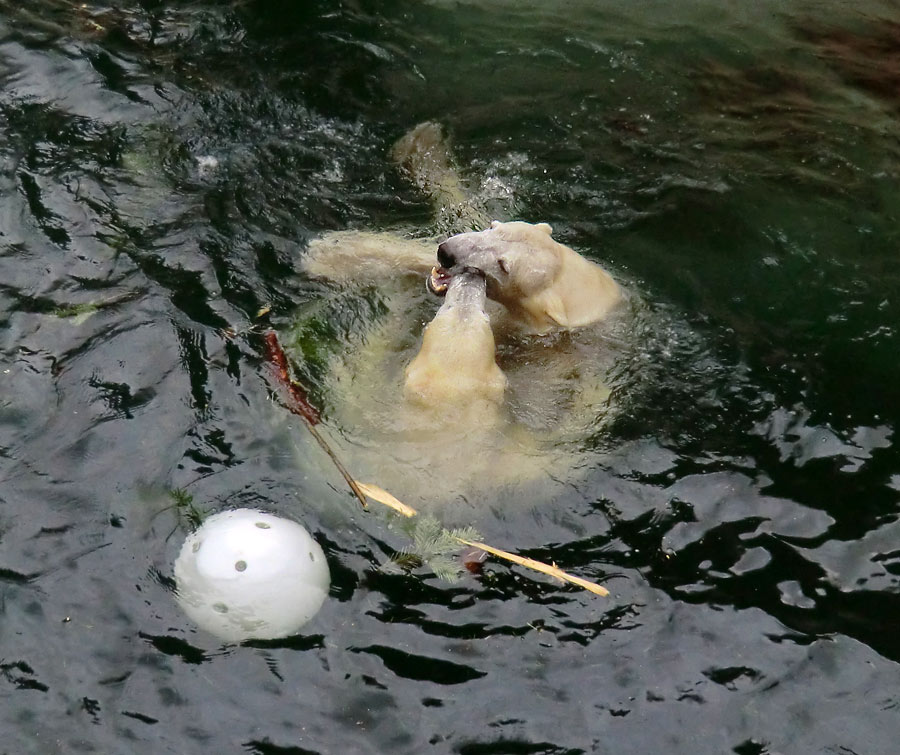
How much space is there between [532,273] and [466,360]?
930 millimetres

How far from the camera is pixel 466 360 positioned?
6.07 m

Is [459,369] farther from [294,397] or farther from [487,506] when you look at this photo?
[294,397]

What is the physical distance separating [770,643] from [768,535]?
0.77 meters

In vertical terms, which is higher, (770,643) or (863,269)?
(863,269)

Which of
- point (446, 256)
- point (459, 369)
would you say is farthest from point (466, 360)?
point (446, 256)

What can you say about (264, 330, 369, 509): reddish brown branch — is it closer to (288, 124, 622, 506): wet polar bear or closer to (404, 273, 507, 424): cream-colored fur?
(288, 124, 622, 506): wet polar bear

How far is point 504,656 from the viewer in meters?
5.05

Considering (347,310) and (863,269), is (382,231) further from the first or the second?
(863,269)

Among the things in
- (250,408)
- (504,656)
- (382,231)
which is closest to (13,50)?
(382,231)

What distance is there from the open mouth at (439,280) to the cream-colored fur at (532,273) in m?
0.07

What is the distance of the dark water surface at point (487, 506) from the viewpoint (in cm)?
486

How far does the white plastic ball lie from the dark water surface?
13 cm

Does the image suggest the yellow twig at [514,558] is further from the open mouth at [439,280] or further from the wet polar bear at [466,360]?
the open mouth at [439,280]

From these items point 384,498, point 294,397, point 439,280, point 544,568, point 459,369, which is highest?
point 439,280
